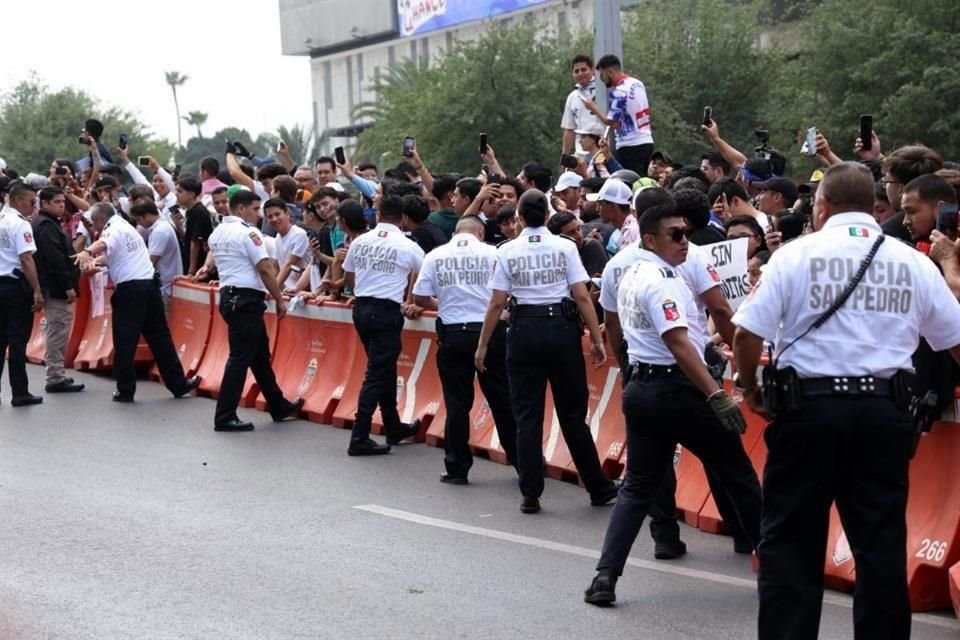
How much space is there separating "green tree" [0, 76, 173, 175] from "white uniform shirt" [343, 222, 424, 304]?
170ft

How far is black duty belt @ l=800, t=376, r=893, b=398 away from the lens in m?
5.97

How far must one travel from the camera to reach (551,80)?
1914 inches

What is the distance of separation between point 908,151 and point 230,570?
4422 millimetres

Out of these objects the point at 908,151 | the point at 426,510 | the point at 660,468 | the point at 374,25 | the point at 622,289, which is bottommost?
the point at 426,510

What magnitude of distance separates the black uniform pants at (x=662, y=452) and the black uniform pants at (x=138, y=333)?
8.80m

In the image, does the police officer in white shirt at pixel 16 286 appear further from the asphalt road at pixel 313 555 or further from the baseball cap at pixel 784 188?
the baseball cap at pixel 784 188

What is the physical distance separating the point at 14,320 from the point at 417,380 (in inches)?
190

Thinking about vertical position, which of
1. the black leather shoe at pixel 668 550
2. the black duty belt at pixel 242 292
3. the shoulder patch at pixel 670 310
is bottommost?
the black leather shoe at pixel 668 550

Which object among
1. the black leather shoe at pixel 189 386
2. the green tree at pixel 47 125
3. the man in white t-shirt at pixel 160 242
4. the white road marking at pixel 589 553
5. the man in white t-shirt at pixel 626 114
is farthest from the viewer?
the green tree at pixel 47 125

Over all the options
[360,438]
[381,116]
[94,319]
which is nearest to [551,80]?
[381,116]

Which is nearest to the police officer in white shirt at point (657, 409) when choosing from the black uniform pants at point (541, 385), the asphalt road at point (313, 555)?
the asphalt road at point (313, 555)

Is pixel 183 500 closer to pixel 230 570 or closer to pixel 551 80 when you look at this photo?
pixel 230 570

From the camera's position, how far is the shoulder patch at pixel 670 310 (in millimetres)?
7646

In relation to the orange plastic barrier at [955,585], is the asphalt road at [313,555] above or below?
below
